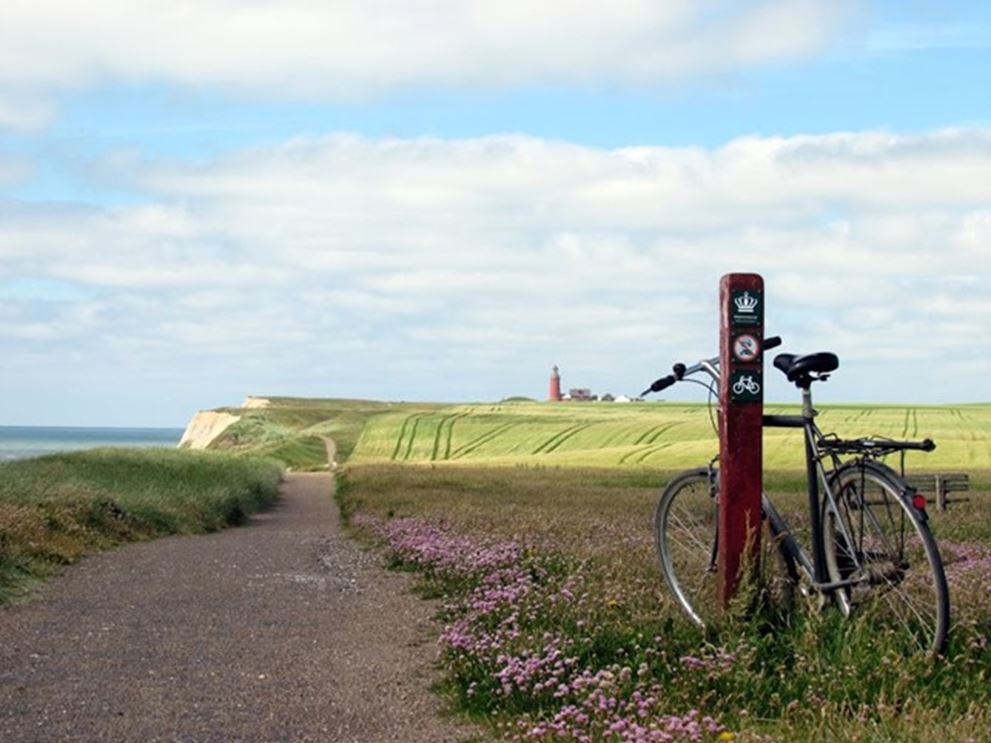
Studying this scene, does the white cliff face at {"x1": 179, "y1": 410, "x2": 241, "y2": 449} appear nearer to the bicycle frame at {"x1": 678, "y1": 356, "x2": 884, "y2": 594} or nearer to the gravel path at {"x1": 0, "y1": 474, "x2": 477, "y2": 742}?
the gravel path at {"x1": 0, "y1": 474, "x2": 477, "y2": 742}

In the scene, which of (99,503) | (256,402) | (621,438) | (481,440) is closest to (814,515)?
(99,503)

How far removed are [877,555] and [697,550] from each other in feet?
5.65

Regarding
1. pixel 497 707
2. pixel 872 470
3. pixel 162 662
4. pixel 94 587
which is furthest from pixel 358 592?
pixel 872 470

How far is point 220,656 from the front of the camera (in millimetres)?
9375

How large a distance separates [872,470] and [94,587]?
9062 millimetres

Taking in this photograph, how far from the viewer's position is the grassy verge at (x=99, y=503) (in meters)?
15.1

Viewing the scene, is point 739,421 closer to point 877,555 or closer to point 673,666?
point 877,555

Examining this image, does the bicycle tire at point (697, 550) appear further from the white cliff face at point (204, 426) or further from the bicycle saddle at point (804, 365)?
the white cliff face at point (204, 426)

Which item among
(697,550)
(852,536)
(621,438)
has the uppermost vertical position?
(621,438)

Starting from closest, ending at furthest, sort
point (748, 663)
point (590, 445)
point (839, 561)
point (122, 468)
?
1. point (748, 663)
2. point (839, 561)
3. point (122, 468)
4. point (590, 445)

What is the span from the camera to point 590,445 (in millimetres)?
78625

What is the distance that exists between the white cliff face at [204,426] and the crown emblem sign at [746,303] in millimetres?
118352

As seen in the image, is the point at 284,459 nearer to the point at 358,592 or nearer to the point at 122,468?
the point at 122,468

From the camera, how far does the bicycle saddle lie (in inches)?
304
